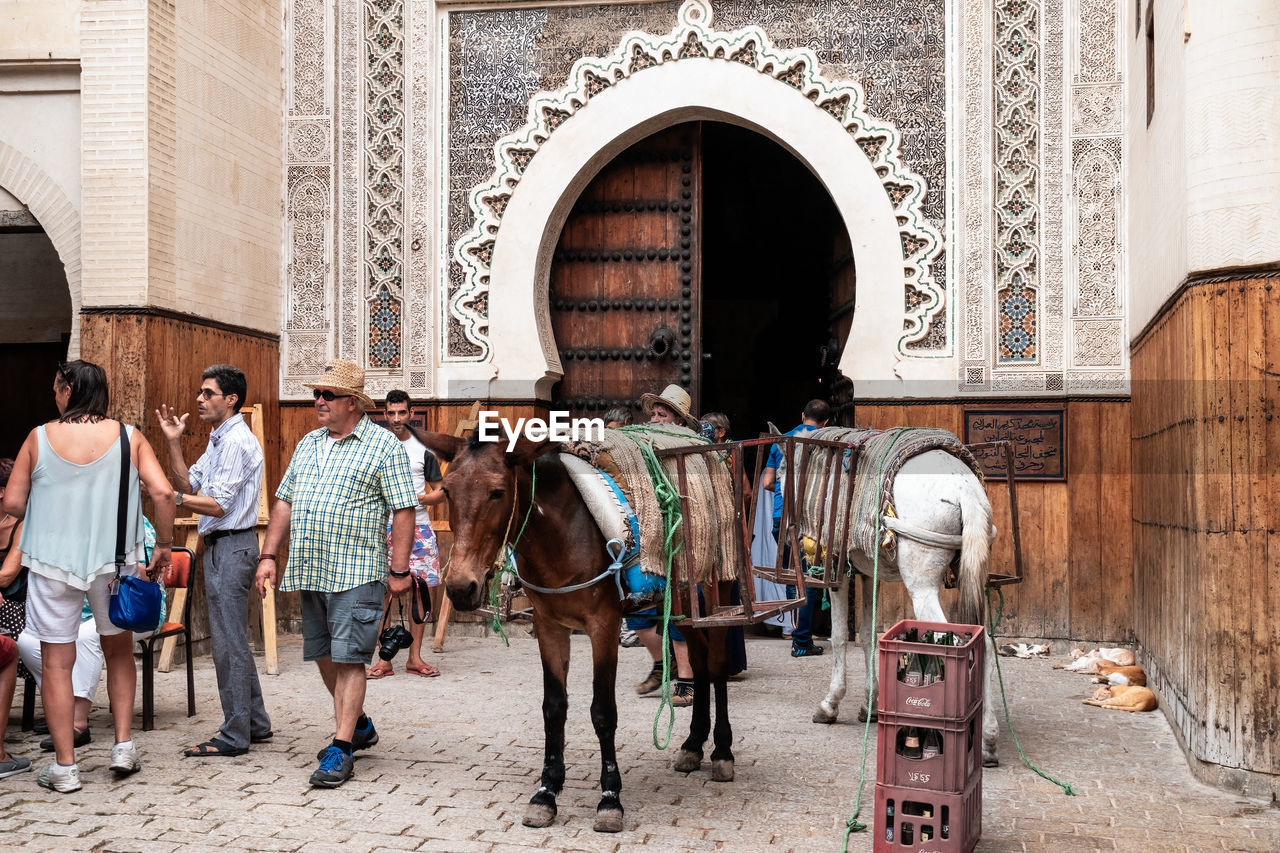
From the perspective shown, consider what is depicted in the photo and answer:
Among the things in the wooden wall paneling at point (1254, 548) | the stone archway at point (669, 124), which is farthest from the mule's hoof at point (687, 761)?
the stone archway at point (669, 124)

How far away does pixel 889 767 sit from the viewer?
12.3ft

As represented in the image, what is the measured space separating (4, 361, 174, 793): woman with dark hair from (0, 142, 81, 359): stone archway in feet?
9.36

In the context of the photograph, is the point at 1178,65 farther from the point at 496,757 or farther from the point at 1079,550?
the point at 496,757

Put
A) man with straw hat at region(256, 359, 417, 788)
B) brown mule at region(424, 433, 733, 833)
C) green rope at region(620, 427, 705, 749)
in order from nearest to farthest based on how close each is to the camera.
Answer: brown mule at region(424, 433, 733, 833)
green rope at region(620, 427, 705, 749)
man with straw hat at region(256, 359, 417, 788)

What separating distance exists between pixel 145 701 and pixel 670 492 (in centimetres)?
277

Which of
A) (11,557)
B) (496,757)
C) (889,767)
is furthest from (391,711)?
(889,767)

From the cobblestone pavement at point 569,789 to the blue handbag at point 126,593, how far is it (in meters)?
0.63

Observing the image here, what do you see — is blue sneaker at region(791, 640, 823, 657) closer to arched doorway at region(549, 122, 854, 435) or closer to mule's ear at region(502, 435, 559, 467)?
arched doorway at region(549, 122, 854, 435)

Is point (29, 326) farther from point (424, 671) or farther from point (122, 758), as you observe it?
point (122, 758)

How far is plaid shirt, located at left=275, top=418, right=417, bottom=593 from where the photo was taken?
15.2 feet

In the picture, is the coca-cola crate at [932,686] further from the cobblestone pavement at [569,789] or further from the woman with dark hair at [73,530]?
the woman with dark hair at [73,530]

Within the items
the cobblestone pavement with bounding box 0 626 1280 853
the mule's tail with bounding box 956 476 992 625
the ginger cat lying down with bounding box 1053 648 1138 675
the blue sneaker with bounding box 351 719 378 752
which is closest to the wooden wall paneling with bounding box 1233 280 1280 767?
the cobblestone pavement with bounding box 0 626 1280 853

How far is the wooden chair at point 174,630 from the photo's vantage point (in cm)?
543

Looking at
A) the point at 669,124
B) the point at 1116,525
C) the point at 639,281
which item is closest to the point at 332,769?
the point at 639,281
